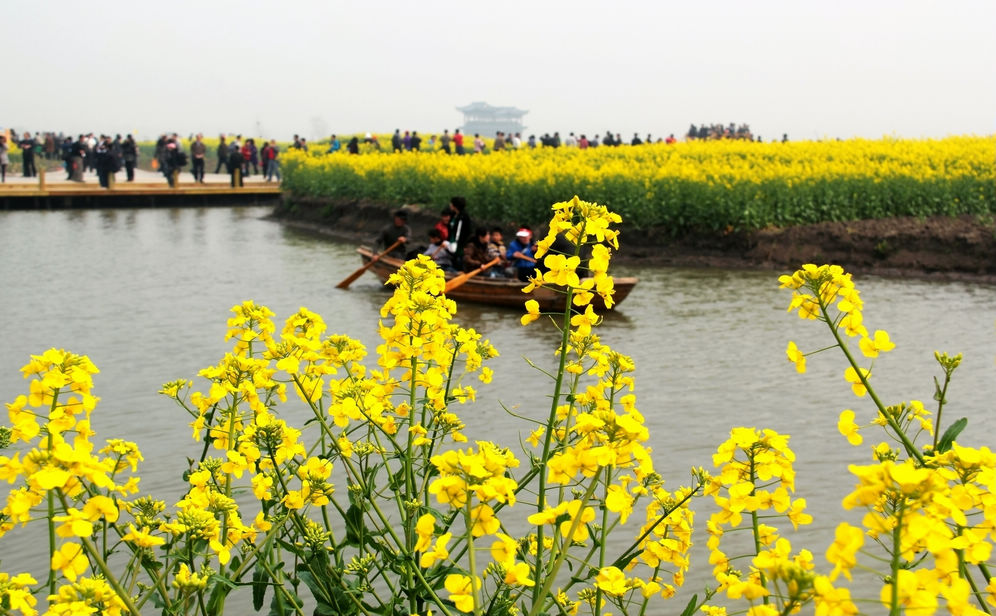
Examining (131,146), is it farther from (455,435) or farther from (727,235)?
(455,435)

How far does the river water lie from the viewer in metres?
8.05

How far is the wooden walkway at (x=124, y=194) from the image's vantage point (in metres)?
32.2

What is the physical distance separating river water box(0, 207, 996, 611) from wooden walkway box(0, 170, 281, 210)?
11054 millimetres

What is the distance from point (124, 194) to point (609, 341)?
2543 centimetres

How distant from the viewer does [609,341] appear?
1201 cm

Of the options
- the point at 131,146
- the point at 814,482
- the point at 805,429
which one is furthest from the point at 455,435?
the point at 131,146

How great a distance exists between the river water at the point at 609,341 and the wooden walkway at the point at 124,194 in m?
11.1

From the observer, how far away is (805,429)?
8422 millimetres

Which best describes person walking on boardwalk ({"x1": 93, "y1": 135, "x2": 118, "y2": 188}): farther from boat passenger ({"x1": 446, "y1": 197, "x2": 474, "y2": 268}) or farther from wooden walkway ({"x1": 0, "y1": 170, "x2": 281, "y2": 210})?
boat passenger ({"x1": 446, "y1": 197, "x2": 474, "y2": 268})

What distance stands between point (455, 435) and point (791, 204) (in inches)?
657

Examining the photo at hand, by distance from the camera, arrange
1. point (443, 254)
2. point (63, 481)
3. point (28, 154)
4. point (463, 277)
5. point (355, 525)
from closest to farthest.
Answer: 1. point (63, 481)
2. point (355, 525)
3. point (463, 277)
4. point (443, 254)
5. point (28, 154)

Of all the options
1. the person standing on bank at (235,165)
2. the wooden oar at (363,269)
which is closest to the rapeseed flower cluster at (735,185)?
the wooden oar at (363,269)

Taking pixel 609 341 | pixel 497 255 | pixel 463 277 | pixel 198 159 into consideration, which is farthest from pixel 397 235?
pixel 198 159

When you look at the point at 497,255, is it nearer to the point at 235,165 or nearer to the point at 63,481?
the point at 63,481
